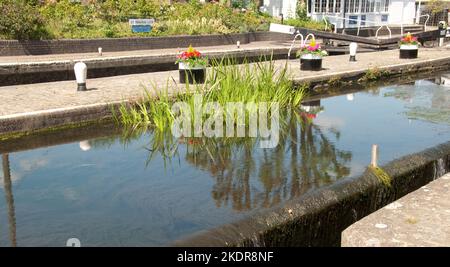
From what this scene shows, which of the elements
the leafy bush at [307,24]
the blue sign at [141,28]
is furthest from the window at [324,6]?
the blue sign at [141,28]

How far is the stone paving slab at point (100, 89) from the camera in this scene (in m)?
9.50

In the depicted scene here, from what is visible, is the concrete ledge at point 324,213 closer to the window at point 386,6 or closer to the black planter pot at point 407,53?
the black planter pot at point 407,53

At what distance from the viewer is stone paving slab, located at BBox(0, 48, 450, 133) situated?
950 cm

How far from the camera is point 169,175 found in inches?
284

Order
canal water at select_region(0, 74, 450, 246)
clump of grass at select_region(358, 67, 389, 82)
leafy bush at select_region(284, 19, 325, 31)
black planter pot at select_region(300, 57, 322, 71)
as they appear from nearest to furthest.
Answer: canal water at select_region(0, 74, 450, 246)
black planter pot at select_region(300, 57, 322, 71)
clump of grass at select_region(358, 67, 389, 82)
leafy bush at select_region(284, 19, 325, 31)

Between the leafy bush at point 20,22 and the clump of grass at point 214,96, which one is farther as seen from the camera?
the leafy bush at point 20,22

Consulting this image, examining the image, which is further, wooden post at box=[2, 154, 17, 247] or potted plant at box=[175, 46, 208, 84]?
potted plant at box=[175, 46, 208, 84]

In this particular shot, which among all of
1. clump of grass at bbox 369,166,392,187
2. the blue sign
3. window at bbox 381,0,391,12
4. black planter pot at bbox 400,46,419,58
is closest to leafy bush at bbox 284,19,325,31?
window at bbox 381,0,391,12

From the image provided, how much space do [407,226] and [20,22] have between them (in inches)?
621

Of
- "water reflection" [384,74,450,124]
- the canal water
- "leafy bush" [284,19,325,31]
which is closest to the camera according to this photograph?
the canal water

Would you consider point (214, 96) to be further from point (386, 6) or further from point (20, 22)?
point (386, 6)
